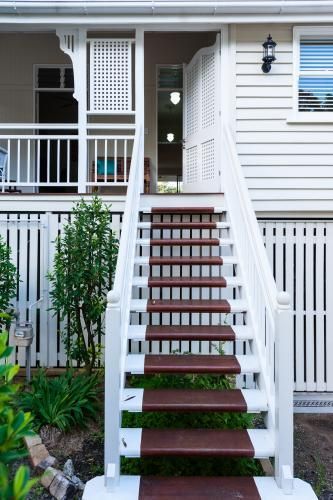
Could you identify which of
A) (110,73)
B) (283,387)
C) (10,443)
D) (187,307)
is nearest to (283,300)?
(283,387)

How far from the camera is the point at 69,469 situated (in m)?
2.85

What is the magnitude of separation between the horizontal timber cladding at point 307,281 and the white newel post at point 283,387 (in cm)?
238

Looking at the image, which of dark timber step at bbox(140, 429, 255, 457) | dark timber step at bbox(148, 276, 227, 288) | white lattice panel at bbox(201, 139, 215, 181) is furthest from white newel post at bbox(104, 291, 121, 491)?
white lattice panel at bbox(201, 139, 215, 181)

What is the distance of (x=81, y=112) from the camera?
5062 mm

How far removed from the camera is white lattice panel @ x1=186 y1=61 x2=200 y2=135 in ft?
18.5

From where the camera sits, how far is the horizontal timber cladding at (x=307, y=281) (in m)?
4.82

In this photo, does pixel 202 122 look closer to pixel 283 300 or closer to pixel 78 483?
pixel 283 300

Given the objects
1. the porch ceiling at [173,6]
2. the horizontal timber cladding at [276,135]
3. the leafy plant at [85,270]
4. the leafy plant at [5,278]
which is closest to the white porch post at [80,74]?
the porch ceiling at [173,6]

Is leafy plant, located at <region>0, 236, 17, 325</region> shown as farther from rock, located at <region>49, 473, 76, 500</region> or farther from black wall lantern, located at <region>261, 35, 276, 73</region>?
black wall lantern, located at <region>261, 35, 276, 73</region>

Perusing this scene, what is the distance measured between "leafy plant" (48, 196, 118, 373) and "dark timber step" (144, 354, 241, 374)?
1.12 metres

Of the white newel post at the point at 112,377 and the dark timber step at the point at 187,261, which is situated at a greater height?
the dark timber step at the point at 187,261

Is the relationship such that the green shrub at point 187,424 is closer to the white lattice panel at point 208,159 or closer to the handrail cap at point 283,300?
the handrail cap at point 283,300

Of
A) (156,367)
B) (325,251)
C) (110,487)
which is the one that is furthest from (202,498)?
(325,251)

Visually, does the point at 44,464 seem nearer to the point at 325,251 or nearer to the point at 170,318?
the point at 170,318
